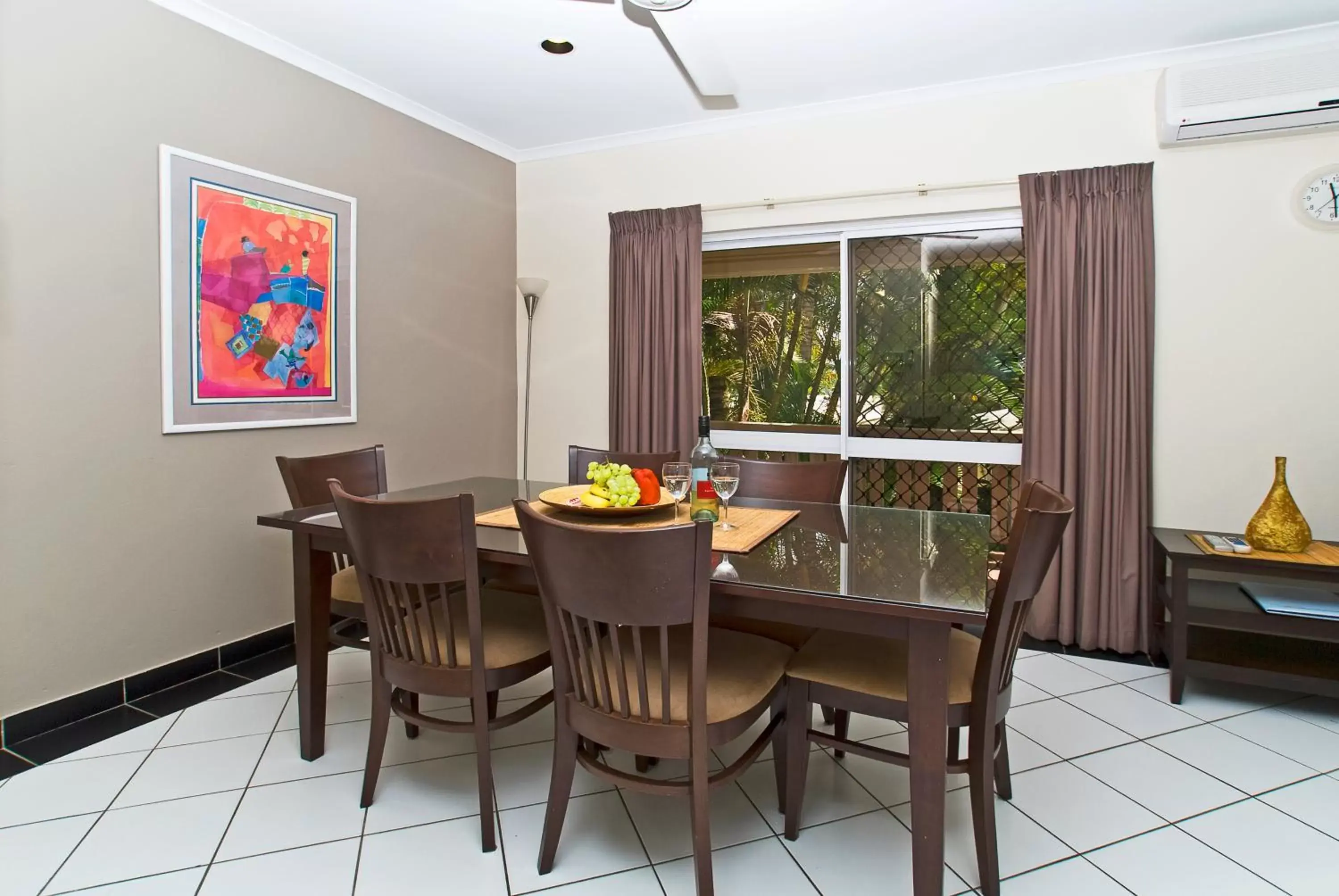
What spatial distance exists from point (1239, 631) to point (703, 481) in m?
2.16

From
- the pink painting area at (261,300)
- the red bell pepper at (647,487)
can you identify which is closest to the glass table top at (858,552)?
the red bell pepper at (647,487)

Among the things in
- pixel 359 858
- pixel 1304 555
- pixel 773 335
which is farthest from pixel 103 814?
pixel 1304 555

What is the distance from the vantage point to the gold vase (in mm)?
2607

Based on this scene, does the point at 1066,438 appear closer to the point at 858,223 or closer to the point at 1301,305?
the point at 1301,305

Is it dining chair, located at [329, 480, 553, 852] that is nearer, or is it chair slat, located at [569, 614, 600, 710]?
chair slat, located at [569, 614, 600, 710]

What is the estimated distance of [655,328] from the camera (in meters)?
4.00

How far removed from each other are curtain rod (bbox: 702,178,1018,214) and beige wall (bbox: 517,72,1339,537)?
0.03 m

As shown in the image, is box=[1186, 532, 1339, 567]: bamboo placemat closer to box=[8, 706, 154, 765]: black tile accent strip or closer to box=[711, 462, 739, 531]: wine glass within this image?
box=[711, 462, 739, 531]: wine glass

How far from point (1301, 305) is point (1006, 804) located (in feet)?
7.93

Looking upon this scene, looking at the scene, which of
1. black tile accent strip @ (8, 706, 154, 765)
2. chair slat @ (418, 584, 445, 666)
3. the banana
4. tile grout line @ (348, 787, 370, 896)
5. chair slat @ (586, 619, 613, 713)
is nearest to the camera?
chair slat @ (586, 619, 613, 713)

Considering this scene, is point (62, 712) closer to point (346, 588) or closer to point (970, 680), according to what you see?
point (346, 588)

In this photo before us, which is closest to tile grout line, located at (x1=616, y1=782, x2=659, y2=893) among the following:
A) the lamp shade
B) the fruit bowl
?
the fruit bowl

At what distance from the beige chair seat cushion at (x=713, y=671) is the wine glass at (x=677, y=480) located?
1.19ft

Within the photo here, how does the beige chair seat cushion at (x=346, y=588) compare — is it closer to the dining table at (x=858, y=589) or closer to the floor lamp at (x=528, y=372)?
the dining table at (x=858, y=589)
